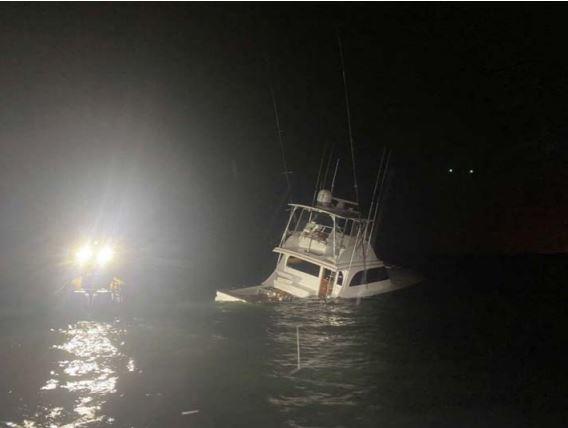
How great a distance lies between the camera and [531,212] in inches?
1625

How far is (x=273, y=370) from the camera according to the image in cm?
1066

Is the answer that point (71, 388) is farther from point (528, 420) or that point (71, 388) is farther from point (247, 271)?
point (247, 271)

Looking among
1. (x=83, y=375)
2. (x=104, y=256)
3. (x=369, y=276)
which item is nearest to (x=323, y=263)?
(x=369, y=276)

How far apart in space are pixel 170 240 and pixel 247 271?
1167cm

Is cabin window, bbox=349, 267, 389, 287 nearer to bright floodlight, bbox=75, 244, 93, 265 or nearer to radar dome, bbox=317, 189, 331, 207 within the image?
radar dome, bbox=317, 189, 331, 207

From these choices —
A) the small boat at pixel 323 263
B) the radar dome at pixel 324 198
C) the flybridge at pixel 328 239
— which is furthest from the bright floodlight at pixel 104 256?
the radar dome at pixel 324 198

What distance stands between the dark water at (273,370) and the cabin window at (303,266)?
1.24 metres

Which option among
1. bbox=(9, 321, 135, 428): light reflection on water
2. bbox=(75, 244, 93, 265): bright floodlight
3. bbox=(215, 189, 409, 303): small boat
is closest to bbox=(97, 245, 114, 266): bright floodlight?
bbox=(75, 244, 93, 265): bright floodlight

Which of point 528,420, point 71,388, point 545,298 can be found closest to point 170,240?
point 545,298

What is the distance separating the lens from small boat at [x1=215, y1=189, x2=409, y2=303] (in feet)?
53.4

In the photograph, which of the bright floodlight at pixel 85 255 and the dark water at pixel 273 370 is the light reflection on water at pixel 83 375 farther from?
the bright floodlight at pixel 85 255

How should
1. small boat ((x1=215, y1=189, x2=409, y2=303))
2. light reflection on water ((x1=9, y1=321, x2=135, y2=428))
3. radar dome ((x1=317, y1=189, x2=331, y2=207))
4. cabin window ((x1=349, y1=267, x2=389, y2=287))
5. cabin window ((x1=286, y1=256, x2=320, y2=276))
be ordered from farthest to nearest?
cabin window ((x1=349, y1=267, x2=389, y2=287)) → cabin window ((x1=286, y1=256, x2=320, y2=276)) → radar dome ((x1=317, y1=189, x2=331, y2=207)) → small boat ((x1=215, y1=189, x2=409, y2=303)) → light reflection on water ((x1=9, y1=321, x2=135, y2=428))

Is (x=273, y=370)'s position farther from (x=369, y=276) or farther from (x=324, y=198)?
(x=369, y=276)

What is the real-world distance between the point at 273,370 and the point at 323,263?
19.6 feet
